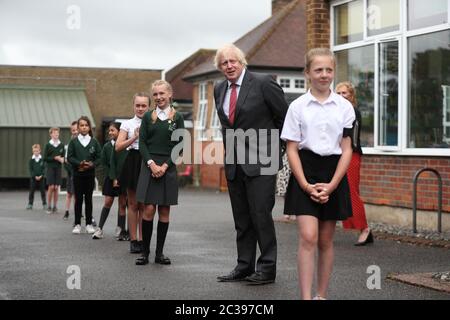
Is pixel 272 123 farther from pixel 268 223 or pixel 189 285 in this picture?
pixel 189 285

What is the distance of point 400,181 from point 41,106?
2515cm

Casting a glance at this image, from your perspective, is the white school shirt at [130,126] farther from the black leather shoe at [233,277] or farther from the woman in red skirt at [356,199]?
the black leather shoe at [233,277]


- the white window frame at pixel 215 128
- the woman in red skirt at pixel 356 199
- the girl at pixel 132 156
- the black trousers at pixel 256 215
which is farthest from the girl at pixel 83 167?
the white window frame at pixel 215 128

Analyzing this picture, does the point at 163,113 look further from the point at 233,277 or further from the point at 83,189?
the point at 83,189

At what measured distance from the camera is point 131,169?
10633 mm

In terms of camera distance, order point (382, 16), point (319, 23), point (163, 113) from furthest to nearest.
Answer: point (319, 23)
point (382, 16)
point (163, 113)

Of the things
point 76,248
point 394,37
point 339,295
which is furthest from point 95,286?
point 394,37

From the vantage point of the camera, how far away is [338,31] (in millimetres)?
15109

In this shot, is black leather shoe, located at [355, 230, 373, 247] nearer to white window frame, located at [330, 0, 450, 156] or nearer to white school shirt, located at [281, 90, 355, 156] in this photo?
white window frame, located at [330, 0, 450, 156]

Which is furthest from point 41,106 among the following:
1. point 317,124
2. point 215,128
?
point 317,124

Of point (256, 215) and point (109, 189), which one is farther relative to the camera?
point (109, 189)

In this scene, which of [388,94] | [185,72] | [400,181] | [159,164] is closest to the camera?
[159,164]

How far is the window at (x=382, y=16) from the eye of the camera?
1361 cm
